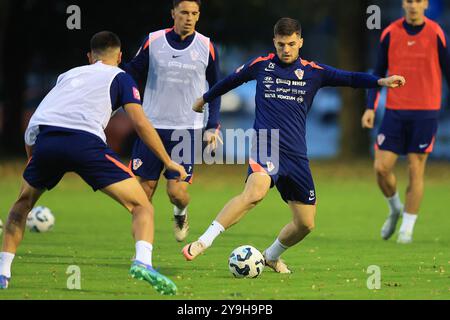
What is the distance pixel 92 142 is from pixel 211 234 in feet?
5.22

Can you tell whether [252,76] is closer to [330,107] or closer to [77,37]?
[77,37]

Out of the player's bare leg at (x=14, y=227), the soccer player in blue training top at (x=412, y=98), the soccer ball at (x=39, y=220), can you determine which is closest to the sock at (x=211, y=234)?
the player's bare leg at (x=14, y=227)

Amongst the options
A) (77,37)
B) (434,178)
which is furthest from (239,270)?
(77,37)

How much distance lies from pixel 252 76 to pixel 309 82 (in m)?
0.57

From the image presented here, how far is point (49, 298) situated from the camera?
9.04m

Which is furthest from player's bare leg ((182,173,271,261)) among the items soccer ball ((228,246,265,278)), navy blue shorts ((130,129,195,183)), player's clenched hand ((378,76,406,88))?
navy blue shorts ((130,129,195,183))

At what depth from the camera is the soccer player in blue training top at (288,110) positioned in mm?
10539

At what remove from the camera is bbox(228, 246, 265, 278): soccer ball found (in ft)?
Answer: 34.0

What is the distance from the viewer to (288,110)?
10.7 m

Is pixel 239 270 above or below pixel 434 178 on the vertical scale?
below

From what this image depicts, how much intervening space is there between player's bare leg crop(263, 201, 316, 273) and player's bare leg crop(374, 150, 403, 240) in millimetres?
3552

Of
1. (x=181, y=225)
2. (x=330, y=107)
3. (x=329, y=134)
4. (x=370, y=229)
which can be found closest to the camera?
(x=181, y=225)

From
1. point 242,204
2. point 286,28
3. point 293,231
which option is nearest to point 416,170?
point 293,231
